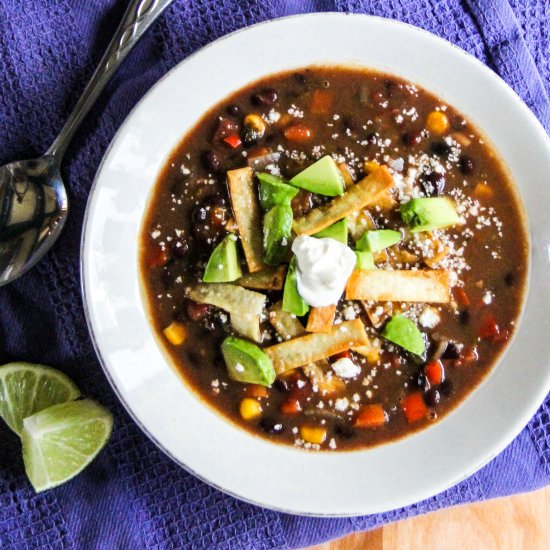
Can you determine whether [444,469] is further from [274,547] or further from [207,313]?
[207,313]

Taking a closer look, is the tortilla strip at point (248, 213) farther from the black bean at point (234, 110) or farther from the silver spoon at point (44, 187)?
the silver spoon at point (44, 187)

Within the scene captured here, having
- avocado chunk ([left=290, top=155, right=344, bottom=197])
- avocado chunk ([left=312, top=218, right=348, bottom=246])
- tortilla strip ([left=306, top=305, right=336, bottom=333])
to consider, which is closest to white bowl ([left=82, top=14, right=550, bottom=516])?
avocado chunk ([left=290, top=155, right=344, bottom=197])

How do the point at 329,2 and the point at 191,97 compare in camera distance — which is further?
the point at 329,2

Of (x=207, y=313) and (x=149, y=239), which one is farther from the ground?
(x=149, y=239)

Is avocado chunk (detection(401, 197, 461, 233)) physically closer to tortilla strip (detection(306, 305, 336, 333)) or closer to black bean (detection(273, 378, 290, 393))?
tortilla strip (detection(306, 305, 336, 333))

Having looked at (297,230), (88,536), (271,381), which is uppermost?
(297,230)

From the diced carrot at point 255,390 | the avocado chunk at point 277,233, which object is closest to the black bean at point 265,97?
the avocado chunk at point 277,233

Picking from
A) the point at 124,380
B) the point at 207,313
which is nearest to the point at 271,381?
the point at 207,313

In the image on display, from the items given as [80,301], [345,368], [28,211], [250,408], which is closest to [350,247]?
[345,368]
